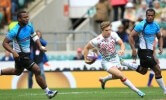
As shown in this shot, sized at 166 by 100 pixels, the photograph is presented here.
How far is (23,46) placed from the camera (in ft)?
63.2

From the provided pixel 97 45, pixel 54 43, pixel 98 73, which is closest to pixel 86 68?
pixel 98 73

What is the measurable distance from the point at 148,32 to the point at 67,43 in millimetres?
9475

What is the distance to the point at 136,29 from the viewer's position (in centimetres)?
1981

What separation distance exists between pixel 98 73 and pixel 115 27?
4043 mm

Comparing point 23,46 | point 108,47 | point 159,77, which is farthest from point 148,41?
point 23,46

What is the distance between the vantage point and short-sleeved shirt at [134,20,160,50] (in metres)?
19.8

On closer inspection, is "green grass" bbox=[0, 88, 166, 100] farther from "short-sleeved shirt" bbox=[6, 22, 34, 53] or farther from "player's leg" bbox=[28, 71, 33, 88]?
"player's leg" bbox=[28, 71, 33, 88]

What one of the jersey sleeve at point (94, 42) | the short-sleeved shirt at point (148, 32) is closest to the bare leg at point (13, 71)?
the jersey sleeve at point (94, 42)

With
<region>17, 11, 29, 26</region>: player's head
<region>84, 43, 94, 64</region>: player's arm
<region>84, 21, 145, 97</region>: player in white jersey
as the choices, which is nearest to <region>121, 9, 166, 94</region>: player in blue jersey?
<region>84, 21, 145, 97</region>: player in white jersey

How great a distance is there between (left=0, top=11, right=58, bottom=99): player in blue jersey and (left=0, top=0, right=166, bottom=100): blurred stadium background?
18.7ft

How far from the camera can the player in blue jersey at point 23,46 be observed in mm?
18797

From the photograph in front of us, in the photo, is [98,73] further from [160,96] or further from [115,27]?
[160,96]

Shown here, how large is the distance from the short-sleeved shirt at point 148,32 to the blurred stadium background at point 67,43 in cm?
647

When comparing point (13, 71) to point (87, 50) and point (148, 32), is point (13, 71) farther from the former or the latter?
point (148, 32)
